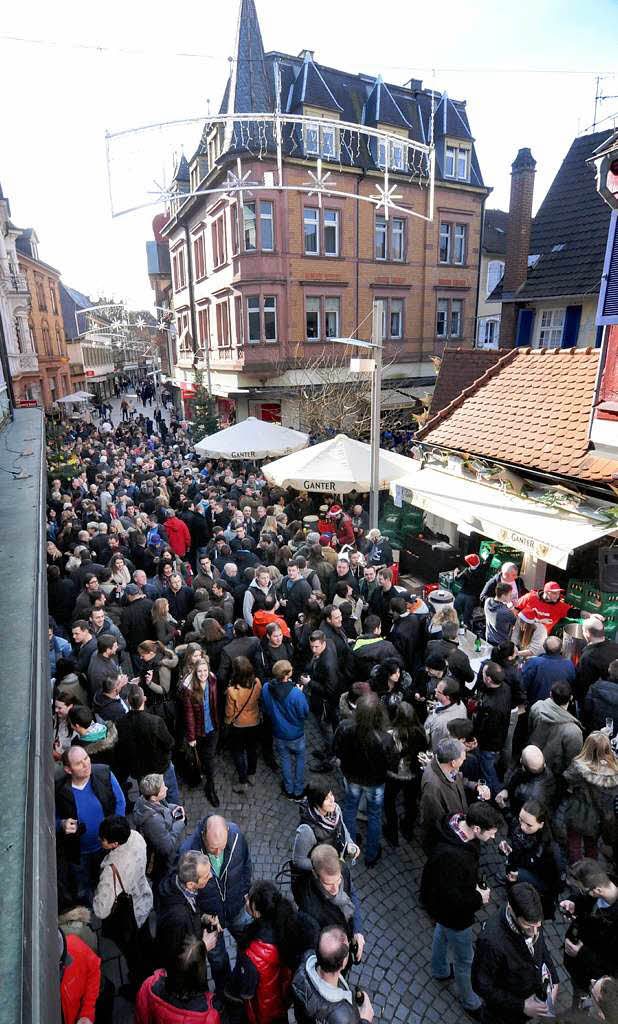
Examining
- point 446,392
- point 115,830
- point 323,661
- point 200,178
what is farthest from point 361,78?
point 115,830

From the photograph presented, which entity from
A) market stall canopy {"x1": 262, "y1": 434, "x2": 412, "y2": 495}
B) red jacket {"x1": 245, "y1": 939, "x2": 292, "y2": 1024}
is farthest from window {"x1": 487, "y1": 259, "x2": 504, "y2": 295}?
red jacket {"x1": 245, "y1": 939, "x2": 292, "y2": 1024}

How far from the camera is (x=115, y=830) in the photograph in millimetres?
3570

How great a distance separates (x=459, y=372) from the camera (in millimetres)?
13945

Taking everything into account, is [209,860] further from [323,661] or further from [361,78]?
[361,78]

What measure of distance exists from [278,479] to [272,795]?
6.21m

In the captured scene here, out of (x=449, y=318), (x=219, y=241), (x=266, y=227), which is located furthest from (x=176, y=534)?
(x=449, y=318)

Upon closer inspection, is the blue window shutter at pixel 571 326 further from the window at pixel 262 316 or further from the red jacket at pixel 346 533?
the window at pixel 262 316

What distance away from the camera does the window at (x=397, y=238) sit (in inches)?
1027

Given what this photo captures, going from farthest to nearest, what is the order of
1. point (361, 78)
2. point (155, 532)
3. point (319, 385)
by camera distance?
point (361, 78) → point (319, 385) → point (155, 532)

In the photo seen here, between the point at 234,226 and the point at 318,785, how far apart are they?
923 inches

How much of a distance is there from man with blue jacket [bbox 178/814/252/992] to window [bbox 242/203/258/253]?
22.6 metres

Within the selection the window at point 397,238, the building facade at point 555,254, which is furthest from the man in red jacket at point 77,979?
the window at point 397,238

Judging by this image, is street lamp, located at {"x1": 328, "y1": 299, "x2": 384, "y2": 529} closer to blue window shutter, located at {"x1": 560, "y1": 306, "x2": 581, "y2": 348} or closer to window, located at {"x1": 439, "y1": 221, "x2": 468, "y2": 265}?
blue window shutter, located at {"x1": 560, "y1": 306, "x2": 581, "y2": 348}

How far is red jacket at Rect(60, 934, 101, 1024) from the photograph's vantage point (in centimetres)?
289
